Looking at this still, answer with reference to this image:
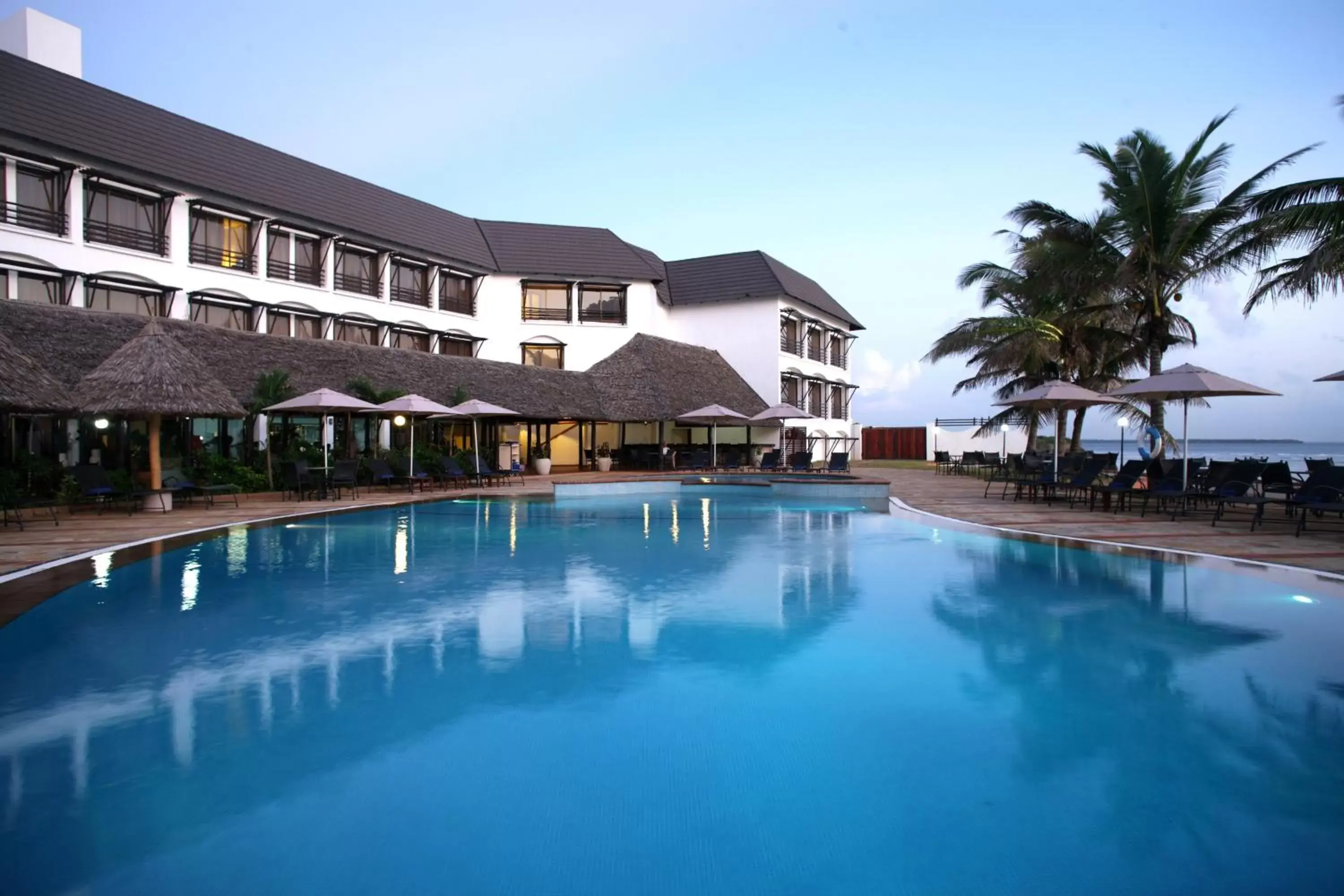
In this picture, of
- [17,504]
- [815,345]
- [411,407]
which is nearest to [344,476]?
[411,407]

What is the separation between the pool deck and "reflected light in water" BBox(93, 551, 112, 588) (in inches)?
12.1

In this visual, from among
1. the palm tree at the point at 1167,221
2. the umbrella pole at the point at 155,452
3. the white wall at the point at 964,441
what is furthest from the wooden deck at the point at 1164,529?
the white wall at the point at 964,441

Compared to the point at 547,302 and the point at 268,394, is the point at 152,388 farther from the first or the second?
the point at 547,302

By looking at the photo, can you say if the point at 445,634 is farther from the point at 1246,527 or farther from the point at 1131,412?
the point at 1131,412

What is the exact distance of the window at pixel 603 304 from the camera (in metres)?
36.9

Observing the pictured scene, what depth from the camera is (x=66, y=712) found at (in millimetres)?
4684

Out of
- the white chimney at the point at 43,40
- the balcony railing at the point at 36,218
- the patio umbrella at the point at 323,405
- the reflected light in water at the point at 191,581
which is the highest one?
the white chimney at the point at 43,40

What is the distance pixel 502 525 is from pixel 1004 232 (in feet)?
67.8

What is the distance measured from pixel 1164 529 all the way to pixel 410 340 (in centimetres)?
2720

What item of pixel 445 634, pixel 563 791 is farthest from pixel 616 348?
pixel 563 791

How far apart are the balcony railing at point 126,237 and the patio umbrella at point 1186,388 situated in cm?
2541

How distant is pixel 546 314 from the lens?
120ft

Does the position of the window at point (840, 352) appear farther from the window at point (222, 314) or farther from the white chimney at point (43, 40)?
the white chimney at point (43, 40)

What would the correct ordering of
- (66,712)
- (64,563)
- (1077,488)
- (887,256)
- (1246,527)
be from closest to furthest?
(66,712)
(64,563)
(1246,527)
(1077,488)
(887,256)
